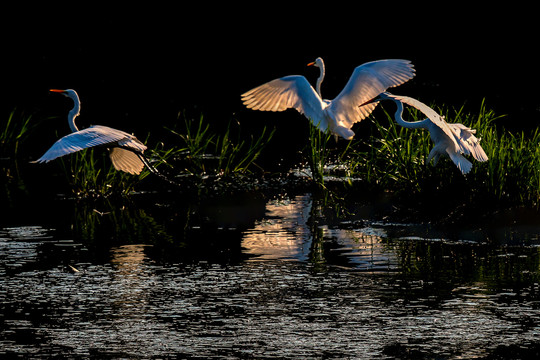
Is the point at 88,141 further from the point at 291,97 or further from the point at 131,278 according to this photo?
the point at 291,97

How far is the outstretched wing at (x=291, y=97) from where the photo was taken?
12.8 metres

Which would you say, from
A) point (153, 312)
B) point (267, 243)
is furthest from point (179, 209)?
point (153, 312)

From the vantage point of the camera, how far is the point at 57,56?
87.7 feet

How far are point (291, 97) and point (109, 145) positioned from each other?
2957mm

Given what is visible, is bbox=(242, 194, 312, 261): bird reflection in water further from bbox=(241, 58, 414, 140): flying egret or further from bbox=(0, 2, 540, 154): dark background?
bbox=(0, 2, 540, 154): dark background

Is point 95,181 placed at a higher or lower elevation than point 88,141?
lower

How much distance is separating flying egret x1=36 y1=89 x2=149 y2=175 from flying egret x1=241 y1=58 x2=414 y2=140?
95.0 inches

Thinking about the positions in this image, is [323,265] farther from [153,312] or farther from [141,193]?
[141,193]

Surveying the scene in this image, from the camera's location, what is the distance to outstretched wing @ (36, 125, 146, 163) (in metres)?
9.46

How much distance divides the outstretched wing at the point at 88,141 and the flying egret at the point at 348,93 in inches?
106

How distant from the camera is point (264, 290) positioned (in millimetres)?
7031

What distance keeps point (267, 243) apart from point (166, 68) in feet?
58.5

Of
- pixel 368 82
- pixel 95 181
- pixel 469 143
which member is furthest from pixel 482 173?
pixel 95 181

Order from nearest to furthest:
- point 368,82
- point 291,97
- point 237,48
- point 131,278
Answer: point 131,278 → point 368,82 → point 291,97 → point 237,48
